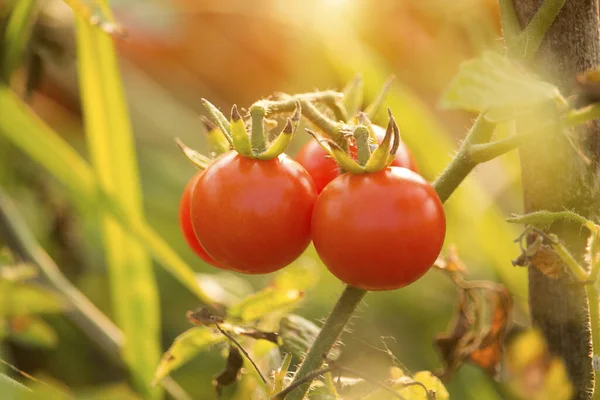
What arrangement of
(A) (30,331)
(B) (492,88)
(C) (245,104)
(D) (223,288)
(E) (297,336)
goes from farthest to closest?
(C) (245,104)
(D) (223,288)
(A) (30,331)
(E) (297,336)
(B) (492,88)

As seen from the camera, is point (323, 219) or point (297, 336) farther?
point (297, 336)

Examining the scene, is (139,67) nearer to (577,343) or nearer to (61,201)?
(61,201)

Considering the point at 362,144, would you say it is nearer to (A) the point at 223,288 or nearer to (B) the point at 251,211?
(B) the point at 251,211

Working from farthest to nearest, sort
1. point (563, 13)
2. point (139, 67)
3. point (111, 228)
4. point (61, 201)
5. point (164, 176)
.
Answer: point (139, 67), point (164, 176), point (61, 201), point (111, 228), point (563, 13)

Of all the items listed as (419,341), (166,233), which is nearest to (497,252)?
(419,341)

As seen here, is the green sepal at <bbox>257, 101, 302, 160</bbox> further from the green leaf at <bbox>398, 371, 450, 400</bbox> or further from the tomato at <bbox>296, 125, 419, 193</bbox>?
the green leaf at <bbox>398, 371, 450, 400</bbox>

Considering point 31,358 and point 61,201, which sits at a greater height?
point 61,201

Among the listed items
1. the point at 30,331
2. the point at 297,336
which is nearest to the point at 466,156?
the point at 297,336
